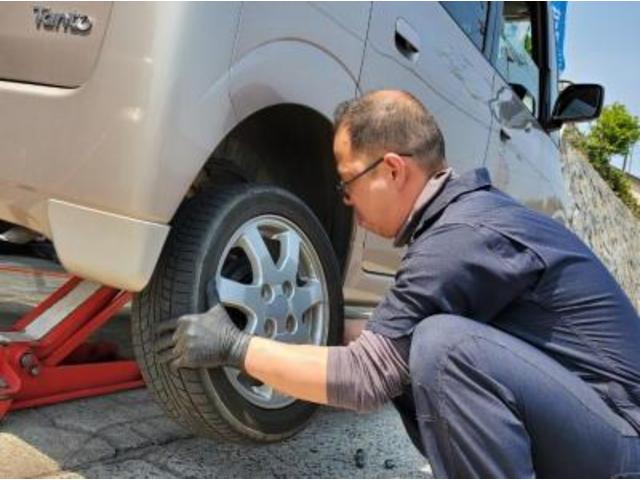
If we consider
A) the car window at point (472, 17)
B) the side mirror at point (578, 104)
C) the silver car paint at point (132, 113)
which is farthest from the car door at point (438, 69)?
the side mirror at point (578, 104)

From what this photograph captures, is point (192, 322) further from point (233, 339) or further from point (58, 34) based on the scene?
point (58, 34)

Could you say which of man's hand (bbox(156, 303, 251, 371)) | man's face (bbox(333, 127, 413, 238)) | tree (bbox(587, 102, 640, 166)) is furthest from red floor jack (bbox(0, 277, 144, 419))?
tree (bbox(587, 102, 640, 166))

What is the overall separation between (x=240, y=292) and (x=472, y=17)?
1.66m

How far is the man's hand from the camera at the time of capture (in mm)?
1626

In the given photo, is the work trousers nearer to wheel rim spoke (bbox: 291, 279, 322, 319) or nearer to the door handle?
wheel rim spoke (bbox: 291, 279, 322, 319)

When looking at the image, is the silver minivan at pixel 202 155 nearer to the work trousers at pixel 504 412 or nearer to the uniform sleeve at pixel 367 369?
the uniform sleeve at pixel 367 369

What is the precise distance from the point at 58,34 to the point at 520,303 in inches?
43.3

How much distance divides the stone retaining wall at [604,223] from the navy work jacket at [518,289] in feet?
32.9

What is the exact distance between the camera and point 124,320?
358cm

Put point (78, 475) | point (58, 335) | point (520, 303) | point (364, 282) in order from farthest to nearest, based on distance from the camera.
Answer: point (364, 282), point (58, 335), point (78, 475), point (520, 303)

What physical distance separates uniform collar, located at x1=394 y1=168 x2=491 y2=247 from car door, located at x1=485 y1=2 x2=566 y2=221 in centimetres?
154

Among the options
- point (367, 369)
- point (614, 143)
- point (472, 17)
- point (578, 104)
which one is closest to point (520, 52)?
point (578, 104)

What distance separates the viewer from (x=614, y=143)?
21.4 meters

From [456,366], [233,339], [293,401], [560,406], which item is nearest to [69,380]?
[293,401]
